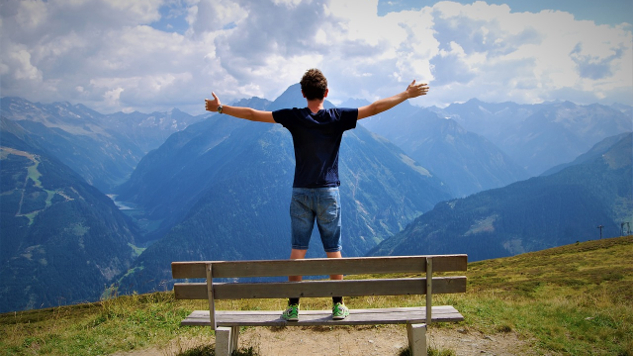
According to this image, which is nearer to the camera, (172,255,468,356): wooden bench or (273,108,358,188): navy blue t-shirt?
(172,255,468,356): wooden bench

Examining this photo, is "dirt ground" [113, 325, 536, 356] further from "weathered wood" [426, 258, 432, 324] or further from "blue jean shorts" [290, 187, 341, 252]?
"blue jean shorts" [290, 187, 341, 252]

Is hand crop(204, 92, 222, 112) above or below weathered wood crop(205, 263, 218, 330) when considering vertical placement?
above

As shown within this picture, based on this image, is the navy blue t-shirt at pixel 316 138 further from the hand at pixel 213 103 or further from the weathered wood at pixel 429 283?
the weathered wood at pixel 429 283

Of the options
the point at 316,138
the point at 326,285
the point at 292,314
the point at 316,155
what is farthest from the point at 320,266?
the point at 316,138

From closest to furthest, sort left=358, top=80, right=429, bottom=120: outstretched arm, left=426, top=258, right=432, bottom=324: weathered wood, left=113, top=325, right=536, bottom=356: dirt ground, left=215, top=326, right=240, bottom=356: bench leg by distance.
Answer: left=426, top=258, right=432, bottom=324: weathered wood < left=358, top=80, right=429, bottom=120: outstretched arm < left=215, top=326, right=240, bottom=356: bench leg < left=113, top=325, right=536, bottom=356: dirt ground

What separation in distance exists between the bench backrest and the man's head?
7.09 feet

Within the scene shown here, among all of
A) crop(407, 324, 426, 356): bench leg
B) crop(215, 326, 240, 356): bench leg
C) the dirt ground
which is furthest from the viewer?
the dirt ground

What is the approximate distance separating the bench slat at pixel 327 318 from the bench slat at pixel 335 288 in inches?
20.5

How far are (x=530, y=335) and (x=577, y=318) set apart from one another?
1.96m

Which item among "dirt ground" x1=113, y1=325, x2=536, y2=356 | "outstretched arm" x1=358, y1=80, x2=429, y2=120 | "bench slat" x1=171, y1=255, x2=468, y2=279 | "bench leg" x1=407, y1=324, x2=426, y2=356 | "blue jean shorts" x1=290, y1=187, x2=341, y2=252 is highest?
"outstretched arm" x1=358, y1=80, x2=429, y2=120

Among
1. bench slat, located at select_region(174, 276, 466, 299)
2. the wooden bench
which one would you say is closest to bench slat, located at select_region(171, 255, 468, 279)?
the wooden bench

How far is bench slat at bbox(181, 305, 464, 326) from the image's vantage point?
5.71 metres

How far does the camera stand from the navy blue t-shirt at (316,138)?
5.48 meters

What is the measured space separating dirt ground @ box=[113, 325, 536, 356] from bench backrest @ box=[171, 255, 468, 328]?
2.09 m
